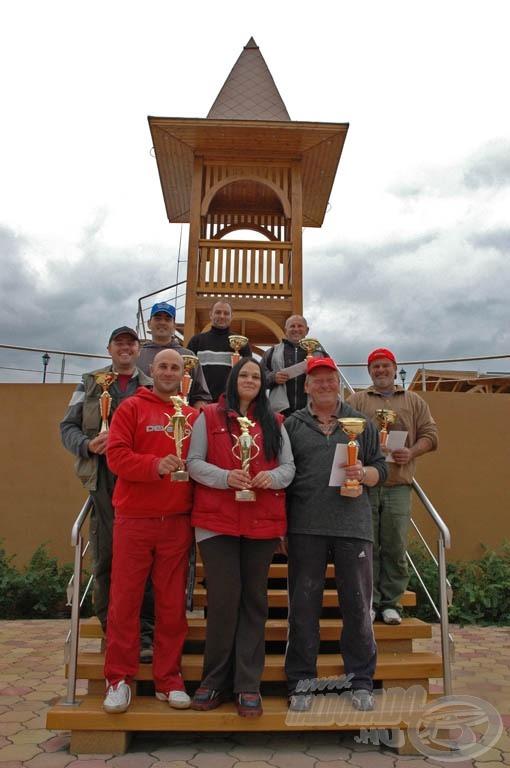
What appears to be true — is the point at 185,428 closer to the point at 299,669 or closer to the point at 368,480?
the point at 368,480

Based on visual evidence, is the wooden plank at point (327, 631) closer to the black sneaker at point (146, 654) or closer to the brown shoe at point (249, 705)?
the black sneaker at point (146, 654)

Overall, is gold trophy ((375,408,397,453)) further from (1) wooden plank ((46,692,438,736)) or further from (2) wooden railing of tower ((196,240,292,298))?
(2) wooden railing of tower ((196,240,292,298))

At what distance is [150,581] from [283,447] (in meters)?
1.22

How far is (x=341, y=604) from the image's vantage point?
A: 3330 mm

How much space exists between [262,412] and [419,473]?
5.22 meters

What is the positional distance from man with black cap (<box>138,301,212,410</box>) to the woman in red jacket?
4.08 feet

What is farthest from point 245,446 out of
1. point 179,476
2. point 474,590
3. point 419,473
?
point 419,473

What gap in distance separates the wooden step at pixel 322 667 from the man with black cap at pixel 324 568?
0.15 meters

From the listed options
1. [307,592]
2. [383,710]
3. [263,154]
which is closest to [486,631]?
[383,710]

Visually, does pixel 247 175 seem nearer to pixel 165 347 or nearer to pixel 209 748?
pixel 165 347

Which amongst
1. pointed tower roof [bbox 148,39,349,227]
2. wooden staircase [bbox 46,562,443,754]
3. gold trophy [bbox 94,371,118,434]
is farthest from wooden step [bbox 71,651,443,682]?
pointed tower roof [bbox 148,39,349,227]

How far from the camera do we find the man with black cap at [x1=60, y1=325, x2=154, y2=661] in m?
3.64

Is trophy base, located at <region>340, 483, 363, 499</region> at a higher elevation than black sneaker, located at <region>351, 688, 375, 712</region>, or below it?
higher

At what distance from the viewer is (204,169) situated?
10086 mm
